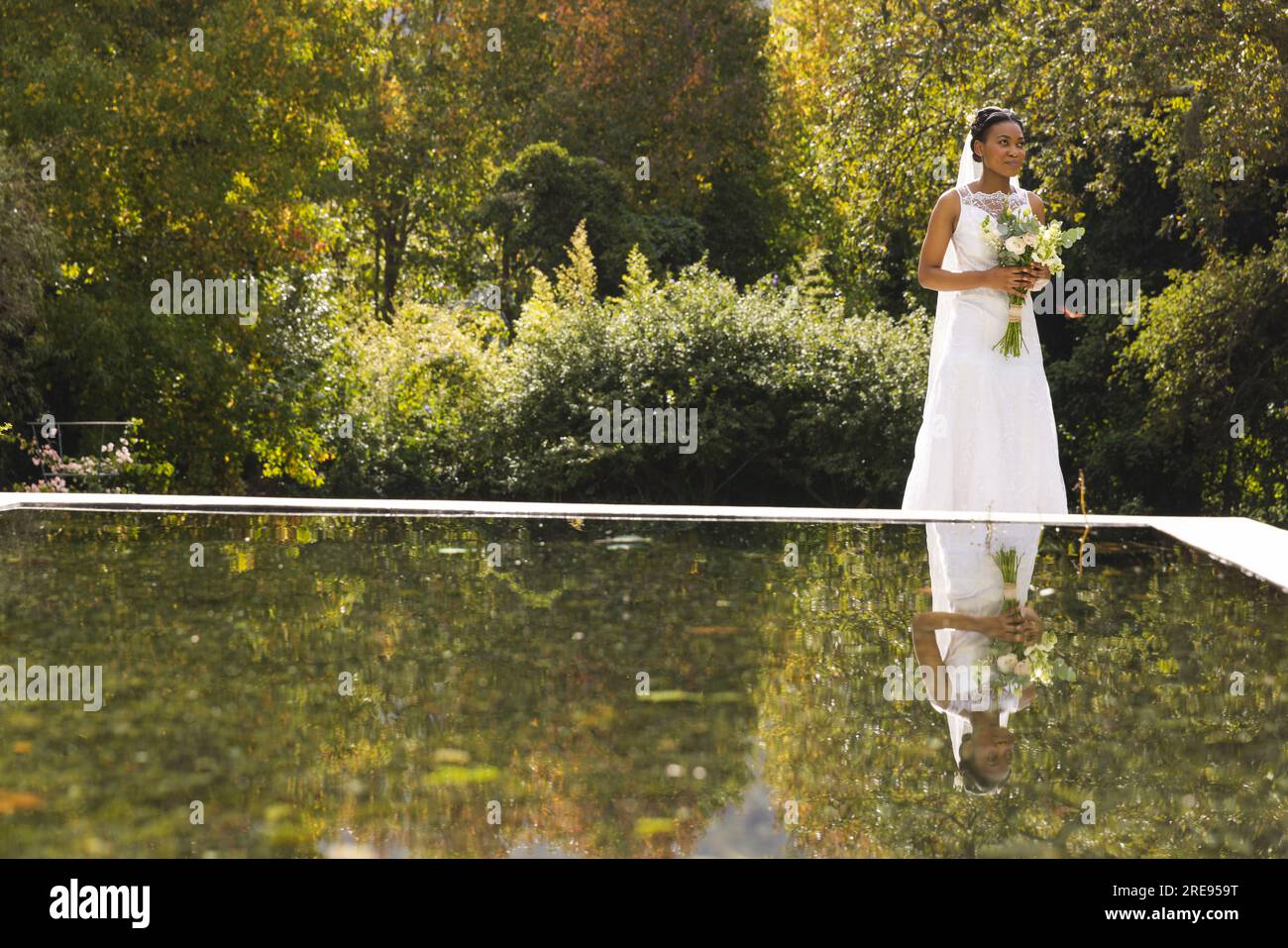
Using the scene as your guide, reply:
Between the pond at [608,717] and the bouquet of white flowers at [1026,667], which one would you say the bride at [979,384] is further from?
the bouquet of white flowers at [1026,667]

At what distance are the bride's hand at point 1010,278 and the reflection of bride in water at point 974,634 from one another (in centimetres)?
160

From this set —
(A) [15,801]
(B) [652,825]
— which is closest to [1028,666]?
(B) [652,825]

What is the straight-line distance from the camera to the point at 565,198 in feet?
89.0

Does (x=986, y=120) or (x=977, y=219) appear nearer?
(x=986, y=120)

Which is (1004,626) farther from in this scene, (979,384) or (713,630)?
(979,384)

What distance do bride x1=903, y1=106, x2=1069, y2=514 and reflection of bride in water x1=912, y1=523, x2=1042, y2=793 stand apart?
1.35m

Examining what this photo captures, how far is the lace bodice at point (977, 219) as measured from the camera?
26.3 feet

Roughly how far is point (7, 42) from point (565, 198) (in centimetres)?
1216

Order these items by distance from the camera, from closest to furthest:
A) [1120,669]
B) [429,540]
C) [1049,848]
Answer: [1049,848] < [1120,669] < [429,540]

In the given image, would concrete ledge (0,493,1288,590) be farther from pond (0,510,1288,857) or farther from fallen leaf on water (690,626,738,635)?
fallen leaf on water (690,626,738,635)

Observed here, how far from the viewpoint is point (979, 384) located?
8172mm

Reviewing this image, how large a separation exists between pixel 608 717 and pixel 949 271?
5606mm
